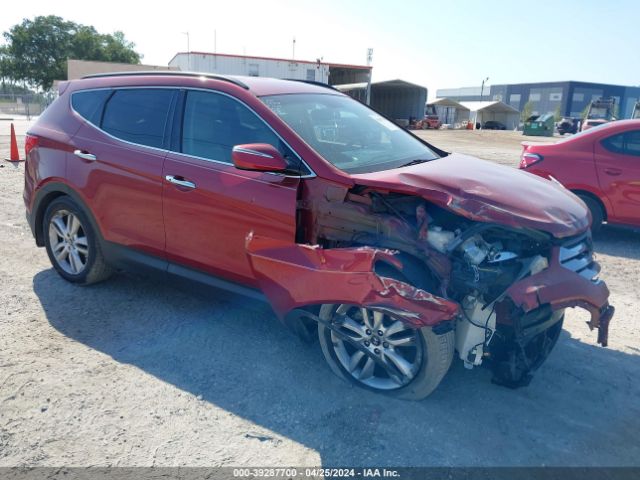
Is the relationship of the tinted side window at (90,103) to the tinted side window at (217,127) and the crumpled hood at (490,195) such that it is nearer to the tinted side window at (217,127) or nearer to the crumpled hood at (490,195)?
the tinted side window at (217,127)

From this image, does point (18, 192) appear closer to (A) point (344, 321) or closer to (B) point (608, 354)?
(A) point (344, 321)

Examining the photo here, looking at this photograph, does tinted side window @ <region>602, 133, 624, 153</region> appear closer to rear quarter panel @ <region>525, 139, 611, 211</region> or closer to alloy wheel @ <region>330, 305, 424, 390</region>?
rear quarter panel @ <region>525, 139, 611, 211</region>

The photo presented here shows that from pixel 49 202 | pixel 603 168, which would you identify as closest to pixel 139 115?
pixel 49 202

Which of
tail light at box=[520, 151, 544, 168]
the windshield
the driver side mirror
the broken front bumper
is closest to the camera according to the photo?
the broken front bumper

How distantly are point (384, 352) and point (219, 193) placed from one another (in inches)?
60.5

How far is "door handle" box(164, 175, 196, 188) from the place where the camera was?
12.3ft

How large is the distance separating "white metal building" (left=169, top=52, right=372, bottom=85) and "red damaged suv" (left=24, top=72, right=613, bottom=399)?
36.1 m

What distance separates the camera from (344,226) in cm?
323

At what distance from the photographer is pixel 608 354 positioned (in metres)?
3.92

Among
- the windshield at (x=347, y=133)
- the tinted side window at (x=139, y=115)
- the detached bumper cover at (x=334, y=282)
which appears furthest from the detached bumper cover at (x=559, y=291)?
the tinted side window at (x=139, y=115)

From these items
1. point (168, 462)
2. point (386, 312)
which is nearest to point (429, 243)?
point (386, 312)

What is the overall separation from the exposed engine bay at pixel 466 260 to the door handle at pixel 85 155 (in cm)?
208

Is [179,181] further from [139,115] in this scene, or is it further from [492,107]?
[492,107]

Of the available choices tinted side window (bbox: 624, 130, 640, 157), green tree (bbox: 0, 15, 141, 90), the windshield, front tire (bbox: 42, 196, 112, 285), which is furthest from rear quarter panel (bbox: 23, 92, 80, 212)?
green tree (bbox: 0, 15, 141, 90)
